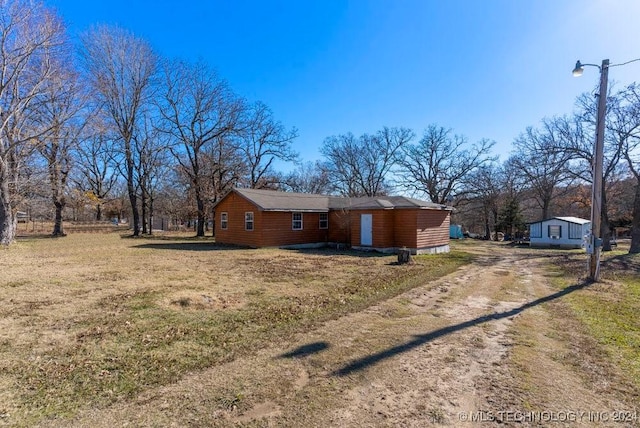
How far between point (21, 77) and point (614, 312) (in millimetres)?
24498

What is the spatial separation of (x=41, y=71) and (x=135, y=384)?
20199mm

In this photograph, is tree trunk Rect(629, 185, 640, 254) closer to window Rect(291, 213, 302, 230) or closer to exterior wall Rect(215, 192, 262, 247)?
window Rect(291, 213, 302, 230)

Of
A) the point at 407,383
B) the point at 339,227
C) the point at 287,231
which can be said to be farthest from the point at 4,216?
the point at 407,383

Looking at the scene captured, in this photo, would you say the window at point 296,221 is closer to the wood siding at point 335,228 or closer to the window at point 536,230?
the wood siding at point 335,228

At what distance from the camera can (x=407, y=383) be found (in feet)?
11.0

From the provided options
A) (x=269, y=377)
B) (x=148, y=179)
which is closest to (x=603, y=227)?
(x=269, y=377)

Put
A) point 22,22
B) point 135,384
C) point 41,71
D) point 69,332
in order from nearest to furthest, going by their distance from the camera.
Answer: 1. point 135,384
2. point 69,332
3. point 22,22
4. point 41,71

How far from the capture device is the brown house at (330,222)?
16578 millimetres

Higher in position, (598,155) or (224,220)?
(598,155)

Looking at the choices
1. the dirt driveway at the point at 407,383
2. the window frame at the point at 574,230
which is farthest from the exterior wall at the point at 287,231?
the window frame at the point at 574,230

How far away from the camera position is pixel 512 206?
33.7 meters

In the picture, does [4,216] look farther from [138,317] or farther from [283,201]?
[138,317]

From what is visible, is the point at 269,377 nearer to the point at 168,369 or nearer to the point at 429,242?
the point at 168,369

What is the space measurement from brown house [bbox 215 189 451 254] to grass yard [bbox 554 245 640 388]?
6830 mm
